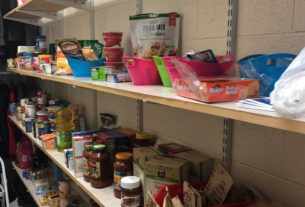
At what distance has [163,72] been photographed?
104cm

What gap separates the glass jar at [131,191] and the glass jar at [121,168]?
4.4 inches

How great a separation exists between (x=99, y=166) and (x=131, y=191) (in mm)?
267

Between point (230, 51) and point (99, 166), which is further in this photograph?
point (99, 166)

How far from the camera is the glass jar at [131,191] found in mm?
1134

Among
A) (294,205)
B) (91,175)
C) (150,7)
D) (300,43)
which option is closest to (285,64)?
(300,43)

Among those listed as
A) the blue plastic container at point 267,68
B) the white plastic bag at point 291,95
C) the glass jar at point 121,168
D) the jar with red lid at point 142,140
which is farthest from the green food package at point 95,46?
the white plastic bag at point 291,95

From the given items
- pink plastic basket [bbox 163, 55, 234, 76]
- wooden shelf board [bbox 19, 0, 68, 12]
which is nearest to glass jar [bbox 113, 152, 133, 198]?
pink plastic basket [bbox 163, 55, 234, 76]

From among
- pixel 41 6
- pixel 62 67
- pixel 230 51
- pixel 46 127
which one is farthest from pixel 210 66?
pixel 41 6

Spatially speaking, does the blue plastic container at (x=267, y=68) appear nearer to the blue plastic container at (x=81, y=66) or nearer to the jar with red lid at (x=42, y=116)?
the blue plastic container at (x=81, y=66)

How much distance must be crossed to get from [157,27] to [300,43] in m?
0.53

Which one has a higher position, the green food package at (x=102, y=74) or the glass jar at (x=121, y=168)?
the green food package at (x=102, y=74)

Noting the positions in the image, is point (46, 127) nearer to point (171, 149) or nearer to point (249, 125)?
point (171, 149)

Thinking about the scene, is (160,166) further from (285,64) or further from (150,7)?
(150,7)

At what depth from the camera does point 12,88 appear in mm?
3516
